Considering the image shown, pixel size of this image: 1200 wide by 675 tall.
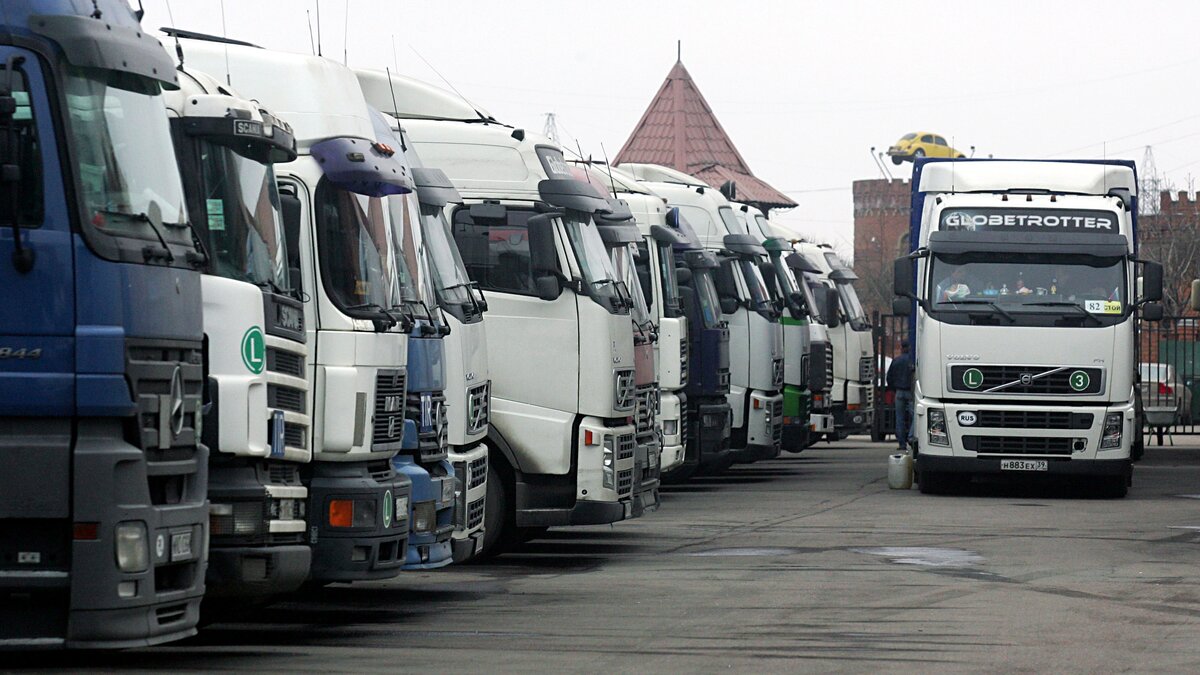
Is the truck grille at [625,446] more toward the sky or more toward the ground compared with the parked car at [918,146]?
more toward the ground

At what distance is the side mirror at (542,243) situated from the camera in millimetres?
14609

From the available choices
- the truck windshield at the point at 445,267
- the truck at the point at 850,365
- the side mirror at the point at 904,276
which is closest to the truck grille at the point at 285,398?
the truck windshield at the point at 445,267

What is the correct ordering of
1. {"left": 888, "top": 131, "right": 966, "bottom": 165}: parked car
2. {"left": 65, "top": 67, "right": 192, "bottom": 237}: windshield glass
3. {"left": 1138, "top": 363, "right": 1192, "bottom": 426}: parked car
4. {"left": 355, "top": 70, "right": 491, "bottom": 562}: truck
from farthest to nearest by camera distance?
{"left": 888, "top": 131, "right": 966, "bottom": 165}: parked car < {"left": 1138, "top": 363, "right": 1192, "bottom": 426}: parked car < {"left": 355, "top": 70, "right": 491, "bottom": 562}: truck < {"left": 65, "top": 67, "right": 192, "bottom": 237}: windshield glass

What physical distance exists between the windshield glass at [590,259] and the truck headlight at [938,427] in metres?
7.31

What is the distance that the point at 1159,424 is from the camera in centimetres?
3512

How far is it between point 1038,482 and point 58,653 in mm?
17927

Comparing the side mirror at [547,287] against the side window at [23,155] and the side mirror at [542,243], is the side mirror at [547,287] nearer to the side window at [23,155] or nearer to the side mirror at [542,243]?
the side mirror at [542,243]

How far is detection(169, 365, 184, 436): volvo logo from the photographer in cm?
846

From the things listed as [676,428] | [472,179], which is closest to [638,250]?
[676,428]

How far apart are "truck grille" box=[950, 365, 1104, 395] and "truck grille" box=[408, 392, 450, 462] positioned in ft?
36.1

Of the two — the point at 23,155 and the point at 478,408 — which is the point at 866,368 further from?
the point at 23,155

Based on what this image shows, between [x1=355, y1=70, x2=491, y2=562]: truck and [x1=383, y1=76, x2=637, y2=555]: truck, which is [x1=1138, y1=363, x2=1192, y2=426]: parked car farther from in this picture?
[x1=355, y1=70, x2=491, y2=562]: truck

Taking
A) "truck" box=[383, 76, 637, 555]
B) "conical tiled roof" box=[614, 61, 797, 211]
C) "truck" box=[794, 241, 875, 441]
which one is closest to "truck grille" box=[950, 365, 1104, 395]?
"truck" box=[383, 76, 637, 555]

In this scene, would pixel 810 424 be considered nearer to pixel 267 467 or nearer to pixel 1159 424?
pixel 1159 424
